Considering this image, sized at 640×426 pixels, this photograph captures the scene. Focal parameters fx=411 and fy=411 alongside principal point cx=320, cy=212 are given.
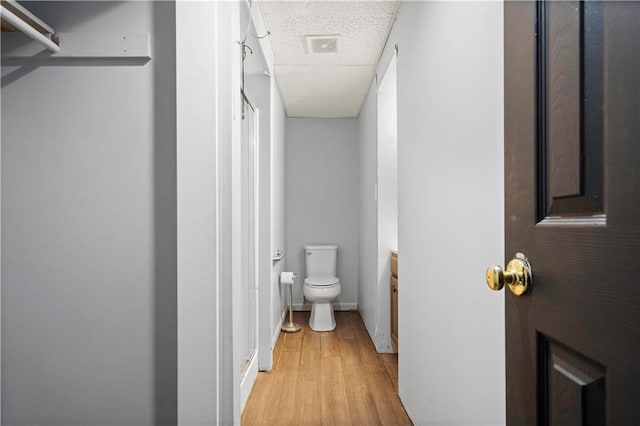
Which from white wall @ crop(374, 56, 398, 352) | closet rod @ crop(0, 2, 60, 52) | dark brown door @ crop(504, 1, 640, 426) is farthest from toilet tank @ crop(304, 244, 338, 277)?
dark brown door @ crop(504, 1, 640, 426)

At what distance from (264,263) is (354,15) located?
1.75 metres

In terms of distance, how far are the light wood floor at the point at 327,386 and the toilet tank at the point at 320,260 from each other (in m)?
1.04

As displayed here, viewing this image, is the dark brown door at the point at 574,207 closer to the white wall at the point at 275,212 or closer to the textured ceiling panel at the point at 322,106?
the white wall at the point at 275,212

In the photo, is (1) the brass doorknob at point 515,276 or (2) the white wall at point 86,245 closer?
(1) the brass doorknob at point 515,276

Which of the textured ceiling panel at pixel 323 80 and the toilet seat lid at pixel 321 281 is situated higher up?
the textured ceiling panel at pixel 323 80

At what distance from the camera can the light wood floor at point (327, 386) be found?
7.31 ft

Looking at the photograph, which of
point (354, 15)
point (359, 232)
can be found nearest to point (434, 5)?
point (354, 15)

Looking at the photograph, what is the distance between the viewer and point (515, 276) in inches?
28.3

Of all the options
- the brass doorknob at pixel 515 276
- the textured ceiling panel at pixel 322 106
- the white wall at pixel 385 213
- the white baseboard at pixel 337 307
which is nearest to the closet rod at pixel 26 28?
the brass doorknob at pixel 515 276

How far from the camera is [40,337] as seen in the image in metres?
1.33

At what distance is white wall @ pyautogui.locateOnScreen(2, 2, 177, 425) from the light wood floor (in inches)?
42.1

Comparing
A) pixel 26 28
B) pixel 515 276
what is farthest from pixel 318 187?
pixel 515 276

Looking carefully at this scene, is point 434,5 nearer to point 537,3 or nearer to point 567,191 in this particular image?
point 537,3

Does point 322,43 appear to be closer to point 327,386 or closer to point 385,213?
point 385,213
